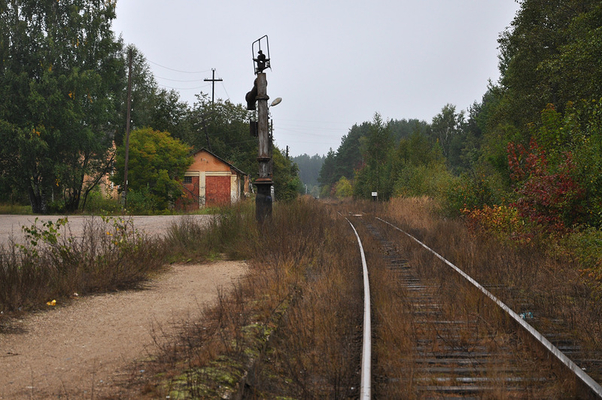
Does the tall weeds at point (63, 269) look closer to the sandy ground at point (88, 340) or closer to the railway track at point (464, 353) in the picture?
the sandy ground at point (88, 340)

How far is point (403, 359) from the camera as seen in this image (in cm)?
443

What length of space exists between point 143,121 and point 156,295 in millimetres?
48325

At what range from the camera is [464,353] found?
4.69 metres

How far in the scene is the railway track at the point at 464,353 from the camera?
3.78 meters

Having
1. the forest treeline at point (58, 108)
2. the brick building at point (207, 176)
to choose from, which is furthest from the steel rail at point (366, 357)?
the brick building at point (207, 176)

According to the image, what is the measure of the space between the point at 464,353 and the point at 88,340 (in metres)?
3.87

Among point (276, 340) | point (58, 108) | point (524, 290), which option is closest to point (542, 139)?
point (524, 290)

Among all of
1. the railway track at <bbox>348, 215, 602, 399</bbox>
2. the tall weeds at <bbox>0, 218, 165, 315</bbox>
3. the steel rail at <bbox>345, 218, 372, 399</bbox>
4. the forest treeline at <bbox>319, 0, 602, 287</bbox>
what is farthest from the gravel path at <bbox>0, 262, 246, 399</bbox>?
the forest treeline at <bbox>319, 0, 602, 287</bbox>

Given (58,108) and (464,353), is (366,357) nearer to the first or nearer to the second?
(464,353)

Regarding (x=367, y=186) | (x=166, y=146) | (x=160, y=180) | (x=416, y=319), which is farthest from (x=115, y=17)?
(x=416, y=319)

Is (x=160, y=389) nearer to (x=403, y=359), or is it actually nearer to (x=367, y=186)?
(x=403, y=359)

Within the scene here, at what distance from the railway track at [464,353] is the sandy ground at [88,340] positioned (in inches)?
91.4

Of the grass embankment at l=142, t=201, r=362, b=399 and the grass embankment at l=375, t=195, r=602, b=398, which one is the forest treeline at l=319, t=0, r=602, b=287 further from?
the grass embankment at l=142, t=201, r=362, b=399

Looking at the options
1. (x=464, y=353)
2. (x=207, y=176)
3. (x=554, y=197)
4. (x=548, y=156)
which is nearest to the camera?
(x=464, y=353)
